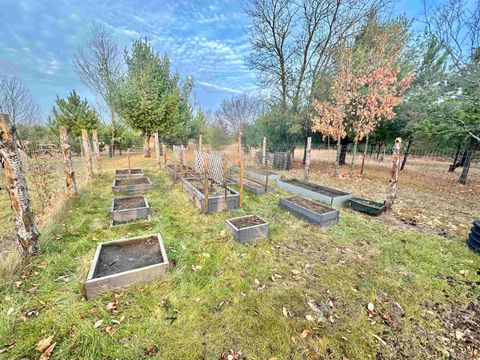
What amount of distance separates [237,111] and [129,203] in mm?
28433

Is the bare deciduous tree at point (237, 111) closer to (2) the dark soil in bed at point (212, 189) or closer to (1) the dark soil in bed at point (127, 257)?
(2) the dark soil in bed at point (212, 189)

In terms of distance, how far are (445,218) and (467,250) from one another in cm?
183

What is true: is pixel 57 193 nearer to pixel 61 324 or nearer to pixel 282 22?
pixel 61 324

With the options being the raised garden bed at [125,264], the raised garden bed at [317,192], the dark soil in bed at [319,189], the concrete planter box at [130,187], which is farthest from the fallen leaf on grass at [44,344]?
the dark soil in bed at [319,189]

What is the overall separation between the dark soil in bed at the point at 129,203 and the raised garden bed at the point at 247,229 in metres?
2.40

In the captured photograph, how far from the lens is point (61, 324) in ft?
6.39

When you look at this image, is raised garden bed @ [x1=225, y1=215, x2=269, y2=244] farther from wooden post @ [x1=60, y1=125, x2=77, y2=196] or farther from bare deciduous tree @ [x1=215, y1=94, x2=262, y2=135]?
bare deciduous tree @ [x1=215, y1=94, x2=262, y2=135]

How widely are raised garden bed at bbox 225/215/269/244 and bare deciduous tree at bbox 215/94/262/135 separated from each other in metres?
27.0

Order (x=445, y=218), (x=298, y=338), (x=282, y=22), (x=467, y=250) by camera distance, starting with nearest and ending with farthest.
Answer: (x=298, y=338) < (x=467, y=250) < (x=445, y=218) < (x=282, y=22)

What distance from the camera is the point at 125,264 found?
2.74 metres

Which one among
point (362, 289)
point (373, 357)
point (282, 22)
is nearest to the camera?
point (373, 357)

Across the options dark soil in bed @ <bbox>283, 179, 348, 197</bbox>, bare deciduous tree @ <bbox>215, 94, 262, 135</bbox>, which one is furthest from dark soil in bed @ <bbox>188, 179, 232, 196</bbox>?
bare deciduous tree @ <bbox>215, 94, 262, 135</bbox>

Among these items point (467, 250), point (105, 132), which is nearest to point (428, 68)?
point (467, 250)

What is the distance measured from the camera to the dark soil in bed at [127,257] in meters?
2.65
